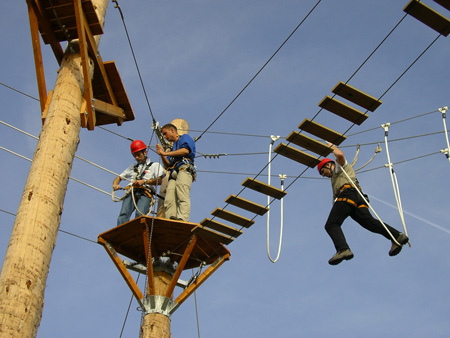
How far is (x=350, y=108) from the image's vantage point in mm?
7289

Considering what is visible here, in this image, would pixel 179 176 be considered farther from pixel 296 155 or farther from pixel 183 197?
pixel 296 155

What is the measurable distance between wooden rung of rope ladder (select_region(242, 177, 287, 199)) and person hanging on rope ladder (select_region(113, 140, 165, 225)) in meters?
2.05

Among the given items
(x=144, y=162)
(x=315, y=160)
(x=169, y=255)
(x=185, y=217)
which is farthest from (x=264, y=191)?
(x=144, y=162)

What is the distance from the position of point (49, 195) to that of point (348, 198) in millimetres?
3803

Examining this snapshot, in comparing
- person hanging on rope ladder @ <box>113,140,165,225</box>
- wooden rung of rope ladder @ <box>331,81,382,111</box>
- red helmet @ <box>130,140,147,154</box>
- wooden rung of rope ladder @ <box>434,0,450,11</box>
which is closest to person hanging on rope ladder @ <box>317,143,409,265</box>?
wooden rung of rope ladder @ <box>331,81,382,111</box>

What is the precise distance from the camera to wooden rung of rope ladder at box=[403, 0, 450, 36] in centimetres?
655

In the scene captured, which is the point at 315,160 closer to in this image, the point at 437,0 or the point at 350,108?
Result: the point at 350,108

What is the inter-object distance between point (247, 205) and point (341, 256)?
1.26 meters

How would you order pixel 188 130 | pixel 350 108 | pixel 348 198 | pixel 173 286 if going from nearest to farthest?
pixel 350 108
pixel 348 198
pixel 173 286
pixel 188 130

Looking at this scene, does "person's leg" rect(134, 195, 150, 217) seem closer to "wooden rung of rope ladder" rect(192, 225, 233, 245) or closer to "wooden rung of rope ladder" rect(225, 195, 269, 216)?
"wooden rung of rope ladder" rect(192, 225, 233, 245)

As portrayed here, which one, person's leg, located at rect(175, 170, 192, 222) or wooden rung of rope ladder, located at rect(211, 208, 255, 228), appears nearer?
wooden rung of rope ladder, located at rect(211, 208, 255, 228)

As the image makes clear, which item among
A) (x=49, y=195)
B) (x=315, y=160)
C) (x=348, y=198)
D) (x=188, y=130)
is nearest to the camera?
(x=49, y=195)

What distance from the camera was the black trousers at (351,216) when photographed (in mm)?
8070

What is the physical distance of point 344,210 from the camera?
835 centimetres
